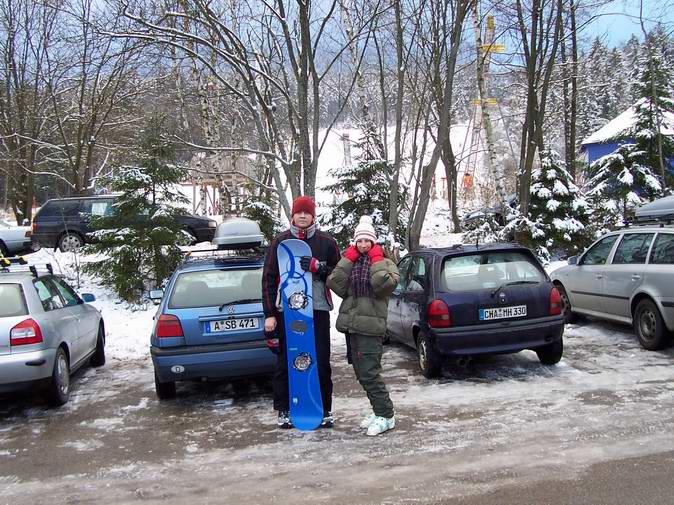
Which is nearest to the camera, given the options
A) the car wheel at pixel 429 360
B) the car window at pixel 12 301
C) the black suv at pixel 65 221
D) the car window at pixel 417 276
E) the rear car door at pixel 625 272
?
the car window at pixel 12 301

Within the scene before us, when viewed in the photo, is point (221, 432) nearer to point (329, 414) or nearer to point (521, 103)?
point (329, 414)

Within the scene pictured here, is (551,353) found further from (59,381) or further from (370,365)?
(59,381)

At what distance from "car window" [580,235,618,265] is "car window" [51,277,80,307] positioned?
722cm

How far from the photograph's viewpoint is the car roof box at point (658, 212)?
8.05 m

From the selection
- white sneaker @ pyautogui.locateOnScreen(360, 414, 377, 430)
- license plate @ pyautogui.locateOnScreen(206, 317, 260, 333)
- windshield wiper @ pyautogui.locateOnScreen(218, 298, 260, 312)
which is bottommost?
white sneaker @ pyautogui.locateOnScreen(360, 414, 377, 430)

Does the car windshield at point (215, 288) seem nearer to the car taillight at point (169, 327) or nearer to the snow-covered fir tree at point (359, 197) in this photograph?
the car taillight at point (169, 327)

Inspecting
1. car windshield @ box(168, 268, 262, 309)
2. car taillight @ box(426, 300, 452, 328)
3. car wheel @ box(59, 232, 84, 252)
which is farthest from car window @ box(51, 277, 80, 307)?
car wheel @ box(59, 232, 84, 252)

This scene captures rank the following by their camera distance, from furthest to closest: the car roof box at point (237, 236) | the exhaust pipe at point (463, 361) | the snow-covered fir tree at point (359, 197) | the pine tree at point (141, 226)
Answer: the snow-covered fir tree at point (359, 197), the pine tree at point (141, 226), the car roof box at point (237, 236), the exhaust pipe at point (463, 361)

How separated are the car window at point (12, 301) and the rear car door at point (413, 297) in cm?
411

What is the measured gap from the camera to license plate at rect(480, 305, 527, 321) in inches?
255

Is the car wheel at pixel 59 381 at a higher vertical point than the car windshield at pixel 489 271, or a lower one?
lower

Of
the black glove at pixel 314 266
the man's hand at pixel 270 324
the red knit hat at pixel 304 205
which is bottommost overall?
the man's hand at pixel 270 324

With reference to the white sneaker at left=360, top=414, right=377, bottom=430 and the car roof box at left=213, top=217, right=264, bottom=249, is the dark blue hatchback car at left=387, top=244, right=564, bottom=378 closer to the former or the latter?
the white sneaker at left=360, top=414, right=377, bottom=430

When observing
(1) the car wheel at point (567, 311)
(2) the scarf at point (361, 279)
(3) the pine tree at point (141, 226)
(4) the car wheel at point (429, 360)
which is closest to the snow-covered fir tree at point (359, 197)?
(3) the pine tree at point (141, 226)
